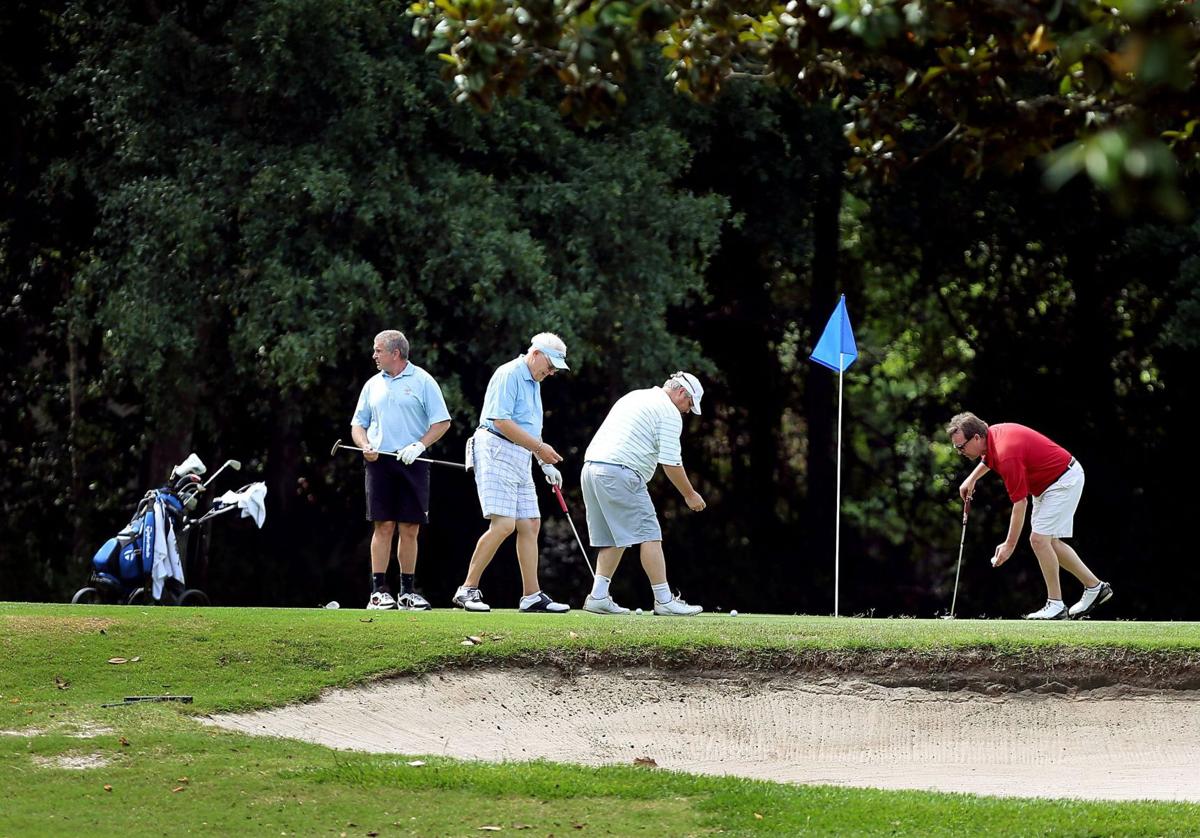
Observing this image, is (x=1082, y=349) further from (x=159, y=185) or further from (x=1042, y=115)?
(x=1042, y=115)

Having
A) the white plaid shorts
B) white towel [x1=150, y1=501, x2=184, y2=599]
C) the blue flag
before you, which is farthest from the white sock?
white towel [x1=150, y1=501, x2=184, y2=599]

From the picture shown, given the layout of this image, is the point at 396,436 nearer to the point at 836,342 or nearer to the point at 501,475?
the point at 501,475

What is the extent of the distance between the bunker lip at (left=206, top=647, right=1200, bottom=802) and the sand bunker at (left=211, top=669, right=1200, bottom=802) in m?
0.01

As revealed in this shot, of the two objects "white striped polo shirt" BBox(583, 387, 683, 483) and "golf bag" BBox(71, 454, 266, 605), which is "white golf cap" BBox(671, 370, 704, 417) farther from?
"golf bag" BBox(71, 454, 266, 605)

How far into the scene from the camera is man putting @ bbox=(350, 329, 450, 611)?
13023 mm

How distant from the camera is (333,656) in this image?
36.0 feet

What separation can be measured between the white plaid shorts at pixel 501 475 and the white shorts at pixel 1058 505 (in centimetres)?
429

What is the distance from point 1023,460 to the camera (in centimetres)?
1368

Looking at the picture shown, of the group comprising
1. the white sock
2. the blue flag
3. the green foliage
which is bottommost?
the white sock

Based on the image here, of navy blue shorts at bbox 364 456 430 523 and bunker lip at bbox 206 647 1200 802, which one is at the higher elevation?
navy blue shorts at bbox 364 456 430 523

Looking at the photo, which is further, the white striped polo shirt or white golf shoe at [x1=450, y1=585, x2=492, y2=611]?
white golf shoe at [x1=450, y1=585, x2=492, y2=611]

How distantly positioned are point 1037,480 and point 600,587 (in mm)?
3772

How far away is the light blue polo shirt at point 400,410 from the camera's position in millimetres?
13086

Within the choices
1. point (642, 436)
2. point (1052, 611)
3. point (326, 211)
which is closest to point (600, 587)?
point (642, 436)
